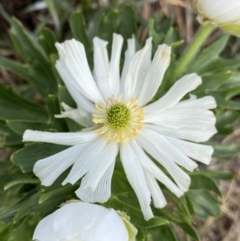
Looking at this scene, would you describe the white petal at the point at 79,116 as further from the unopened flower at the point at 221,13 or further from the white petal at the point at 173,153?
the unopened flower at the point at 221,13

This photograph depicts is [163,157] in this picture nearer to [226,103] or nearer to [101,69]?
[101,69]

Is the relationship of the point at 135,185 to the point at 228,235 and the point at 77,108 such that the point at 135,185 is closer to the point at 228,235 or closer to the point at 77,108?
the point at 77,108

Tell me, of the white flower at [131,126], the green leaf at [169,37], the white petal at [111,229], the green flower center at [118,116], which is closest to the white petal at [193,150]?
the white flower at [131,126]

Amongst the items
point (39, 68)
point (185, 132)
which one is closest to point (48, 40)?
point (39, 68)

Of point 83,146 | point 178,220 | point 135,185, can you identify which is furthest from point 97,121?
point 178,220

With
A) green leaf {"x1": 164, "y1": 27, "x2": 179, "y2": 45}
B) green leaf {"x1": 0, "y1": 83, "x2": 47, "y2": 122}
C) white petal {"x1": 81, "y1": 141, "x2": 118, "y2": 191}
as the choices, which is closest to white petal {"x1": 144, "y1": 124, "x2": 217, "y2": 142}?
white petal {"x1": 81, "y1": 141, "x2": 118, "y2": 191}

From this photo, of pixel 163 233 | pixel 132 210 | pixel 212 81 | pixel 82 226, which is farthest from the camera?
pixel 212 81
